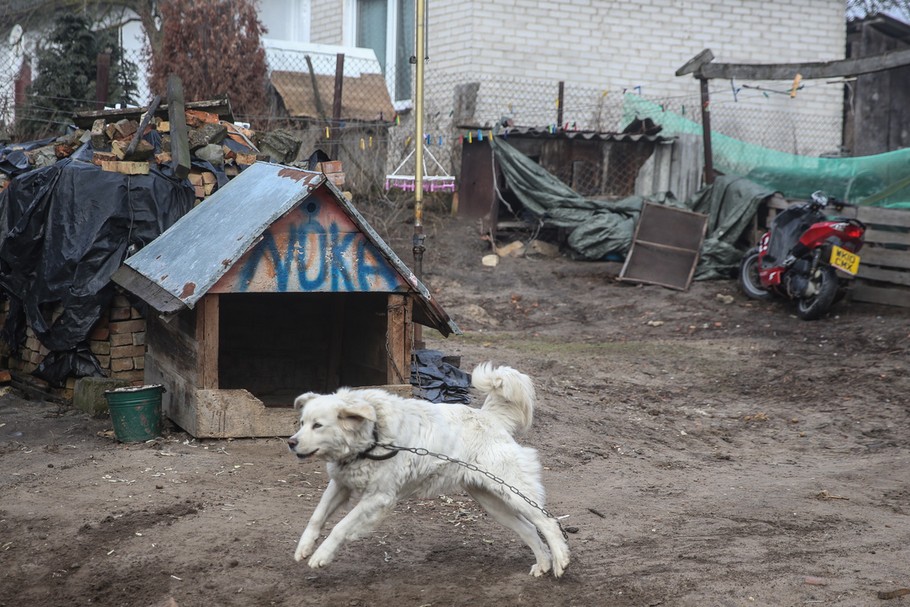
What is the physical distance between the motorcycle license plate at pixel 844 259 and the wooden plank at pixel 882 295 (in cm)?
65

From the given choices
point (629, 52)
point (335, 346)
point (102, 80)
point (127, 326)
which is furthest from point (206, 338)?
point (629, 52)

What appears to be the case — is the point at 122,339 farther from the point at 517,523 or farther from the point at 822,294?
the point at 822,294

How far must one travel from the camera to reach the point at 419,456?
477 cm

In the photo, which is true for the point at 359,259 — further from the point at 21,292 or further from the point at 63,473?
the point at 21,292

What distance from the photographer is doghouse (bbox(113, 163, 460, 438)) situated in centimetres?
679

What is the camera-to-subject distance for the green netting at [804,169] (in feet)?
41.9

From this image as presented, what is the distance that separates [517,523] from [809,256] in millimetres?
8514

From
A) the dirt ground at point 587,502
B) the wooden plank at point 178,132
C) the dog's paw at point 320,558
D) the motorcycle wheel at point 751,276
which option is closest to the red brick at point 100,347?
the dirt ground at point 587,502

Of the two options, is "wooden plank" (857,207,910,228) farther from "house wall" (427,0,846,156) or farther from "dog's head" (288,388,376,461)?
"dog's head" (288,388,376,461)

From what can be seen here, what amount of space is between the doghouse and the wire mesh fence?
22.0 feet

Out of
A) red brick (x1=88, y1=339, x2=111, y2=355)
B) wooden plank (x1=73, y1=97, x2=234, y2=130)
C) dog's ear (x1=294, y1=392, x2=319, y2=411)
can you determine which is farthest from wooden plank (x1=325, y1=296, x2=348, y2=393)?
dog's ear (x1=294, y1=392, x2=319, y2=411)

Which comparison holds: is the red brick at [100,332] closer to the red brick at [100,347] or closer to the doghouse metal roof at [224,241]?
the red brick at [100,347]

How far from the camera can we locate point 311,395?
15.6ft

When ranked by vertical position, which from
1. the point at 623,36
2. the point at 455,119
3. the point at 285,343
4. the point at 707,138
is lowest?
the point at 285,343
